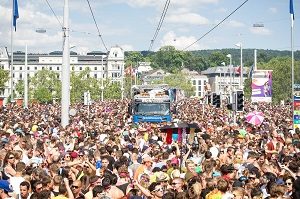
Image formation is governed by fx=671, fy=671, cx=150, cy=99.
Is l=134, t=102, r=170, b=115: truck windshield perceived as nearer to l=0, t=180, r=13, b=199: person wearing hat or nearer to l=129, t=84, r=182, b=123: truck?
l=129, t=84, r=182, b=123: truck

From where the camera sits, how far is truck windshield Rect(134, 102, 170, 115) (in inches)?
1505

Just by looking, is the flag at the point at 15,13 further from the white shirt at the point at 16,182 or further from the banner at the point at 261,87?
the white shirt at the point at 16,182

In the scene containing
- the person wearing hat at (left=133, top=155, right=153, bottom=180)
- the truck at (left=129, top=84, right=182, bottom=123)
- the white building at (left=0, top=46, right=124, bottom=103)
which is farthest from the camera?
the white building at (left=0, top=46, right=124, bottom=103)

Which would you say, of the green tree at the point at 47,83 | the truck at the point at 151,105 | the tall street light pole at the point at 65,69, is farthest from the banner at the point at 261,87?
the green tree at the point at 47,83

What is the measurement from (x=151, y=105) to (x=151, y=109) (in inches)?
10.2

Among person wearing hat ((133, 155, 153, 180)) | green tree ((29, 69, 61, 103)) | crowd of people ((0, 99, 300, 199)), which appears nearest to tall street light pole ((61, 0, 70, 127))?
crowd of people ((0, 99, 300, 199))

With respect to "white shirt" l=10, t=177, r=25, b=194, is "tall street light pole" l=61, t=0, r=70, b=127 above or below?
above

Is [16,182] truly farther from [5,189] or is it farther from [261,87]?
[261,87]

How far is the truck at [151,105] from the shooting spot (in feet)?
125

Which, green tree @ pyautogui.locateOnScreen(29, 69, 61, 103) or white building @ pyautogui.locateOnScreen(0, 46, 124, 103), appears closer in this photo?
green tree @ pyautogui.locateOnScreen(29, 69, 61, 103)

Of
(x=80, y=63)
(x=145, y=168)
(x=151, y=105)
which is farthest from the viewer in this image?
(x=80, y=63)

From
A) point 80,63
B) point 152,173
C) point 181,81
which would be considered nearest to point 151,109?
point 152,173

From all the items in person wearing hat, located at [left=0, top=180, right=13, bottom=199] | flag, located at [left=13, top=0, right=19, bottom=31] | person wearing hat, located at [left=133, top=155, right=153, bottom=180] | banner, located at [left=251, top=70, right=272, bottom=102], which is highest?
flag, located at [left=13, top=0, right=19, bottom=31]

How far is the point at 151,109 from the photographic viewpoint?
38.3m
